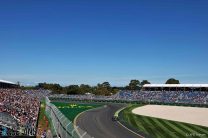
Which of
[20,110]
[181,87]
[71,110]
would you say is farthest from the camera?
[181,87]

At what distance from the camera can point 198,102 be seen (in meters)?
89.2

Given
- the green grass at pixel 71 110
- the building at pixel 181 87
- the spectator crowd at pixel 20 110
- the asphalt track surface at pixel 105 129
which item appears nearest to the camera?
the spectator crowd at pixel 20 110

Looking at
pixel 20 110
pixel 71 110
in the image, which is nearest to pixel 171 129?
pixel 20 110

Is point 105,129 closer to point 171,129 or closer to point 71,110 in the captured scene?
point 171,129

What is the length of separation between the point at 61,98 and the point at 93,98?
39.0ft

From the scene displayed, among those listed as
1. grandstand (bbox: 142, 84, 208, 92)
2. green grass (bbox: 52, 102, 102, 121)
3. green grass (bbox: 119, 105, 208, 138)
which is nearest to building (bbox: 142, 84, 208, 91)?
grandstand (bbox: 142, 84, 208, 92)

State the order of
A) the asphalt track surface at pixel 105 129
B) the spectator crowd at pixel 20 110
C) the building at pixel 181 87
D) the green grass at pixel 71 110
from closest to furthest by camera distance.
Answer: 1. the spectator crowd at pixel 20 110
2. the asphalt track surface at pixel 105 129
3. the green grass at pixel 71 110
4. the building at pixel 181 87

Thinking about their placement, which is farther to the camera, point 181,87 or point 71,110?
point 181,87

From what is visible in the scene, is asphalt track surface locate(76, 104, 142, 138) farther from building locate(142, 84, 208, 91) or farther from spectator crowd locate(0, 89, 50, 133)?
building locate(142, 84, 208, 91)

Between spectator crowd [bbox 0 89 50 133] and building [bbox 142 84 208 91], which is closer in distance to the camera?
spectator crowd [bbox 0 89 50 133]

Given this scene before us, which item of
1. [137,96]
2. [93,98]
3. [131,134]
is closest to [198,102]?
[137,96]

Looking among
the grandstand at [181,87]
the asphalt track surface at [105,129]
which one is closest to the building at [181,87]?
the grandstand at [181,87]

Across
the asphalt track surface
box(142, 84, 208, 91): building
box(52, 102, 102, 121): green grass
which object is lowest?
the asphalt track surface

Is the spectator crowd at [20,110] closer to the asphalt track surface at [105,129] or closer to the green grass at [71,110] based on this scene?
the asphalt track surface at [105,129]
